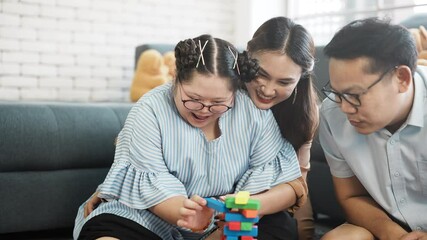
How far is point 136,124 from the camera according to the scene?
1.46m

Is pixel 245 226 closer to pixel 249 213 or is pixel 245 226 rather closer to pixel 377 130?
pixel 249 213

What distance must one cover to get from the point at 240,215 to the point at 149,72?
182cm

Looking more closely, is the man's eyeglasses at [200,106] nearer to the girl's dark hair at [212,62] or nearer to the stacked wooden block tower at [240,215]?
the girl's dark hair at [212,62]

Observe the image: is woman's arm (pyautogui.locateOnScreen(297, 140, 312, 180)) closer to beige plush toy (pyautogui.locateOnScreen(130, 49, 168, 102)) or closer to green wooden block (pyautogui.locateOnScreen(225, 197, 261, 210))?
green wooden block (pyautogui.locateOnScreen(225, 197, 261, 210))

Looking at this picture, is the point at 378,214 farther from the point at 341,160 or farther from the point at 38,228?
the point at 38,228

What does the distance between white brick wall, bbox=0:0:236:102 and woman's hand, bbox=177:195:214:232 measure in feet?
6.53

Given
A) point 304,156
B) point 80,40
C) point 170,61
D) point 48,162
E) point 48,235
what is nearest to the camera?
point 304,156

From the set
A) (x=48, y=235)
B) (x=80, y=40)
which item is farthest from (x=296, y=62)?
(x=80, y=40)

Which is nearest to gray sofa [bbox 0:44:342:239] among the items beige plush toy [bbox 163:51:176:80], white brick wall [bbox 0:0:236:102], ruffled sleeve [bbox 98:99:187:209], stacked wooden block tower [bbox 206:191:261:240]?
ruffled sleeve [bbox 98:99:187:209]

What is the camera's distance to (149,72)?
9.64ft

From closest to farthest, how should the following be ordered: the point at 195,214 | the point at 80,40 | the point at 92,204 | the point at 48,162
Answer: the point at 195,214, the point at 92,204, the point at 48,162, the point at 80,40

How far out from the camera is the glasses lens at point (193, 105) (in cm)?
139

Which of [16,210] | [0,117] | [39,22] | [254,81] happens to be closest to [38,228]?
[16,210]

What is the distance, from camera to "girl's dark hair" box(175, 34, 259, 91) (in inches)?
54.7
